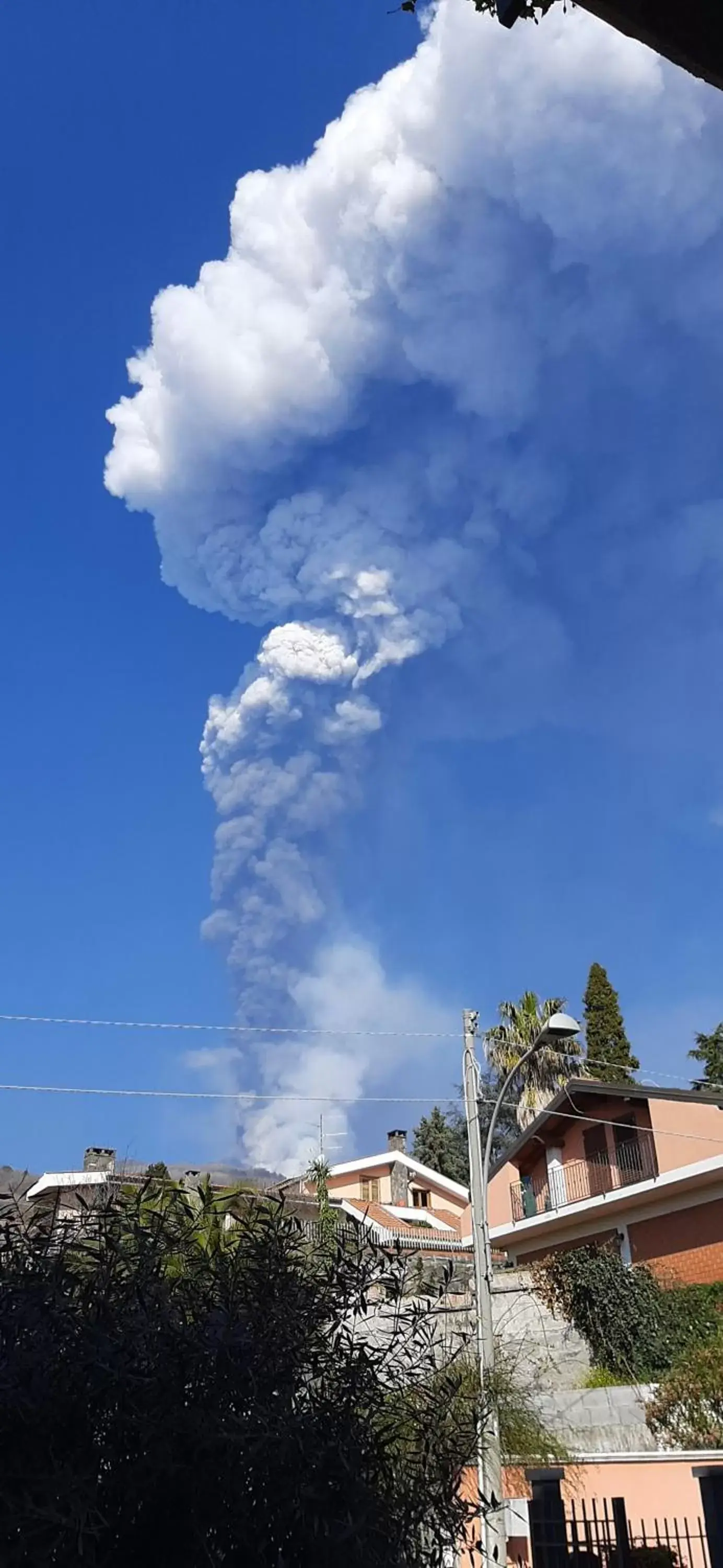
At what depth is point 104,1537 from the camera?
3.58m

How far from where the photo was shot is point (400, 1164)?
4934 cm

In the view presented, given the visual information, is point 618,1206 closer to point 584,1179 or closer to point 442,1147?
point 584,1179

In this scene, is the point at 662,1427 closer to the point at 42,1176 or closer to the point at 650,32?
the point at 650,32

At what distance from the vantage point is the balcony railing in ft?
89.8

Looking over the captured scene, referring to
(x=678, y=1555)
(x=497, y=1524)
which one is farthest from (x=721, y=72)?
(x=497, y=1524)

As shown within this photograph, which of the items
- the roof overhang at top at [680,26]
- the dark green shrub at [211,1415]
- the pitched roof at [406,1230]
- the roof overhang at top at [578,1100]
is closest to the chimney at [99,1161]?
the pitched roof at [406,1230]

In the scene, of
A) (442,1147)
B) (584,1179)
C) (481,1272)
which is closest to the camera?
(481,1272)

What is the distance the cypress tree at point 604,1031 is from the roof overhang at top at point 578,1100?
38.8 feet

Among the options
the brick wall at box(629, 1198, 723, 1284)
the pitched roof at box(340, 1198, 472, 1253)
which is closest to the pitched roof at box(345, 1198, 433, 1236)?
the pitched roof at box(340, 1198, 472, 1253)

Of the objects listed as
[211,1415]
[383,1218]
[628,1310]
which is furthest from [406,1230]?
[211,1415]

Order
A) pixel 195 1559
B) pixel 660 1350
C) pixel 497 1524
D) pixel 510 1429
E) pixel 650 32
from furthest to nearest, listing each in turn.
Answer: pixel 660 1350 < pixel 510 1429 < pixel 497 1524 < pixel 195 1559 < pixel 650 32

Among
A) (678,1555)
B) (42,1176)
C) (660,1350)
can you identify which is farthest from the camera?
(42,1176)

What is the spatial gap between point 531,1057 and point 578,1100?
30.2 ft

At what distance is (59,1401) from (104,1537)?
436 mm
